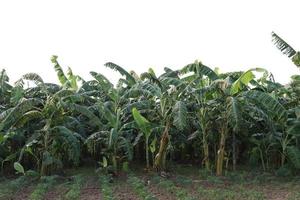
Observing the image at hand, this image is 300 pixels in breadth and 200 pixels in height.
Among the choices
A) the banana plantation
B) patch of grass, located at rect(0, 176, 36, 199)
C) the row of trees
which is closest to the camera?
patch of grass, located at rect(0, 176, 36, 199)

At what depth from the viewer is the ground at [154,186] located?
9305mm

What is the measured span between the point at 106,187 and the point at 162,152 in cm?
216

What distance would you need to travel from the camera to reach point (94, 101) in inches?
550

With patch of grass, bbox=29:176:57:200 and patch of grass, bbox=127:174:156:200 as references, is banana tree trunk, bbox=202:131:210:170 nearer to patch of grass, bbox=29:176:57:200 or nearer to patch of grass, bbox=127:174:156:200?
patch of grass, bbox=127:174:156:200

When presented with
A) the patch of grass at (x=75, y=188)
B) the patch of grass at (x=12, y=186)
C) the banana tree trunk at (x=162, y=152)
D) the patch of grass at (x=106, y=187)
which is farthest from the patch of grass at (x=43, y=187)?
the banana tree trunk at (x=162, y=152)

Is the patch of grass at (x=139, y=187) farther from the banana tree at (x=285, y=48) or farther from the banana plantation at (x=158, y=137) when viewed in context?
the banana tree at (x=285, y=48)

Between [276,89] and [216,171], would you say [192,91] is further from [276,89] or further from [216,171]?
[276,89]

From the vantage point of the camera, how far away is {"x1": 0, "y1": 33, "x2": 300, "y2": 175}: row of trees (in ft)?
35.9

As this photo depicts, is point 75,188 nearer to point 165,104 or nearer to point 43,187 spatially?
point 43,187

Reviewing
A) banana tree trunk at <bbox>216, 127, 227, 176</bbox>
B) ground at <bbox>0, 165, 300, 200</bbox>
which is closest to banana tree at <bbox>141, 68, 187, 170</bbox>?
ground at <bbox>0, 165, 300, 200</bbox>

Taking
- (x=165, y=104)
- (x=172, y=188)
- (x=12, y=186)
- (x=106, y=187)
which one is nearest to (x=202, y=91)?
(x=165, y=104)

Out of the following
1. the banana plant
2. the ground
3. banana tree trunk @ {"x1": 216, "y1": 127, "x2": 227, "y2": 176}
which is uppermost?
the banana plant

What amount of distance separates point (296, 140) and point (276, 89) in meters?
1.82

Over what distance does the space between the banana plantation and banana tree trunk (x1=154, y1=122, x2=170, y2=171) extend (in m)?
0.03
